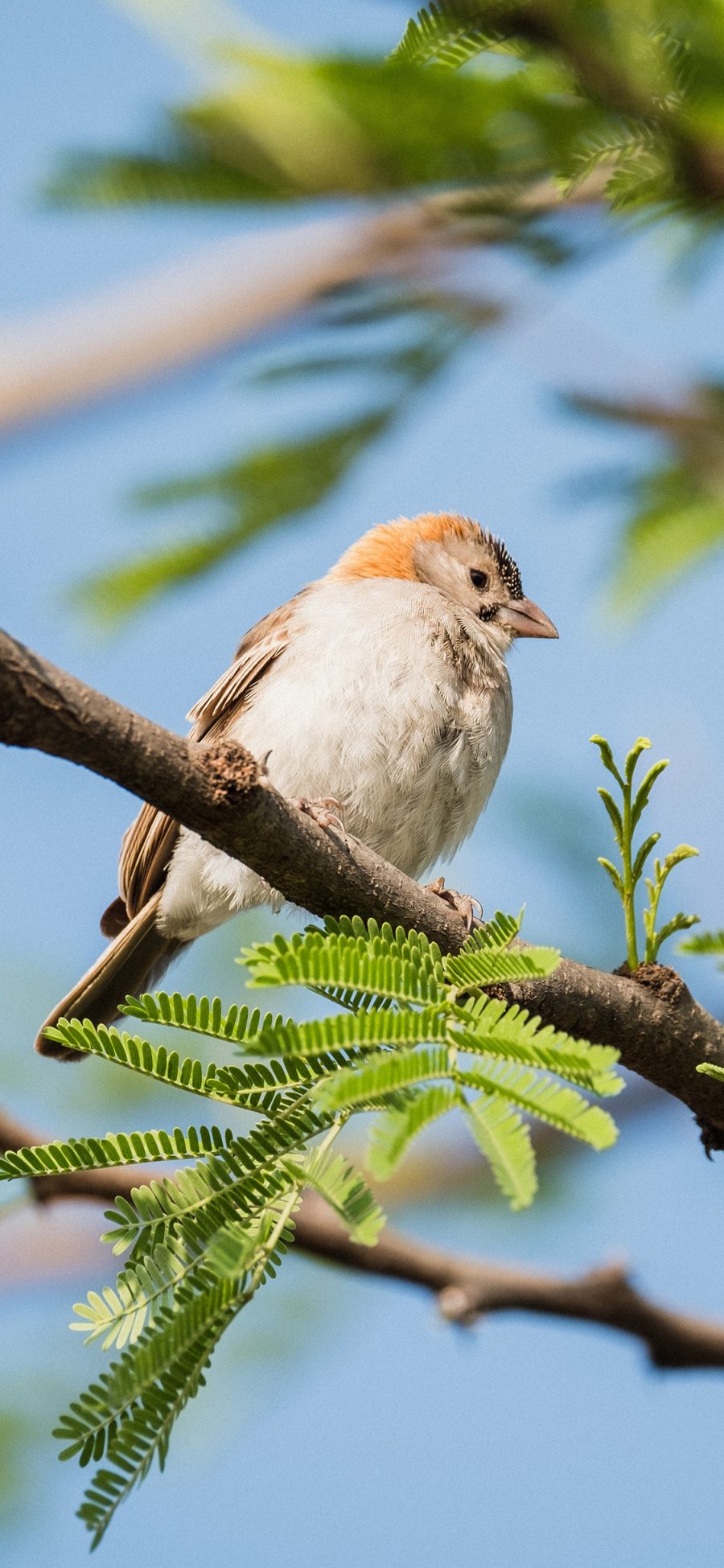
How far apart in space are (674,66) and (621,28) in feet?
0.43

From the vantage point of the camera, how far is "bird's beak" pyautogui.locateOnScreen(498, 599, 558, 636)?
5652 mm

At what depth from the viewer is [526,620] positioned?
567 cm

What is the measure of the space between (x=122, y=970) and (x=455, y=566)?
2085mm

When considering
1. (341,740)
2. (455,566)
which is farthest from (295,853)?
(455,566)

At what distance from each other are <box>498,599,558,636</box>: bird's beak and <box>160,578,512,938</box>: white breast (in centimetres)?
59

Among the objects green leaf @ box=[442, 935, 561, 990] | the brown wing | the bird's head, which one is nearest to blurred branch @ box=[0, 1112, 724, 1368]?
green leaf @ box=[442, 935, 561, 990]

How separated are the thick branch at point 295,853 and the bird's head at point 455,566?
2682 mm

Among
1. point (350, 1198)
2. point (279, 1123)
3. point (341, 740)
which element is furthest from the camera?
point (341, 740)

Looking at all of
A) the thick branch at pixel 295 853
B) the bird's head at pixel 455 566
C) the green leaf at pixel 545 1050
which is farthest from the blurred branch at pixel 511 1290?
the bird's head at pixel 455 566

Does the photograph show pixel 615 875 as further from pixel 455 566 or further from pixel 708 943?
pixel 455 566

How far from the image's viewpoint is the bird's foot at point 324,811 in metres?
3.10

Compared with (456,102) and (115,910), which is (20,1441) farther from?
(456,102)

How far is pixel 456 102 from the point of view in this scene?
2.88m

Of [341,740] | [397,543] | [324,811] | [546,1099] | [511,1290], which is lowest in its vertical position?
[511,1290]
